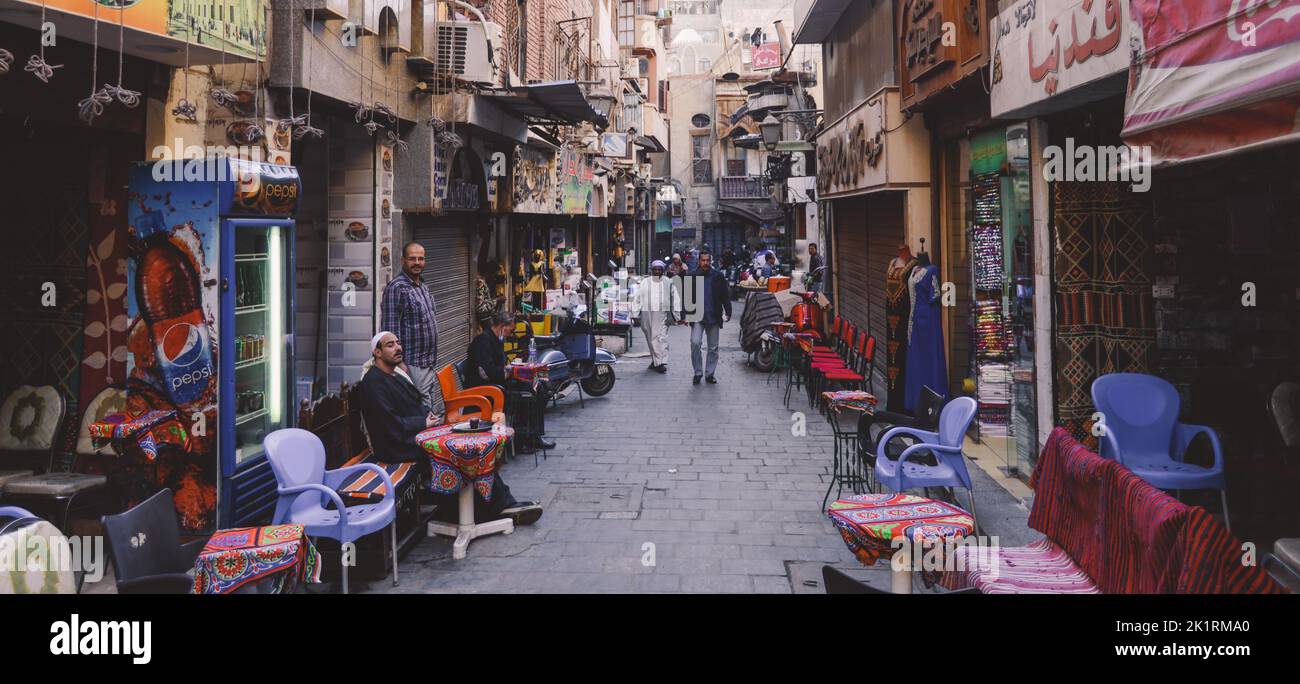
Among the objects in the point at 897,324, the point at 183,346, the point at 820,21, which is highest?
the point at 820,21

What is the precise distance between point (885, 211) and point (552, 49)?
7783 millimetres

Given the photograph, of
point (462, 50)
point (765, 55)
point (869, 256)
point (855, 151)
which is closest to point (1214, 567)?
point (462, 50)

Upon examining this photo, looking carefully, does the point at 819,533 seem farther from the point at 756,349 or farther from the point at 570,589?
the point at 756,349

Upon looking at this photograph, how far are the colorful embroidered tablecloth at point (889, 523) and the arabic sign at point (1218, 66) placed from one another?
2.26 meters

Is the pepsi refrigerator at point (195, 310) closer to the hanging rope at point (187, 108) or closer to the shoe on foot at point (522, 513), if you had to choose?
the hanging rope at point (187, 108)

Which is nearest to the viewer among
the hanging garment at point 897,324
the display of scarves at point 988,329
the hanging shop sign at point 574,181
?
the display of scarves at point 988,329

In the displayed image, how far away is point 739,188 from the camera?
163 ft

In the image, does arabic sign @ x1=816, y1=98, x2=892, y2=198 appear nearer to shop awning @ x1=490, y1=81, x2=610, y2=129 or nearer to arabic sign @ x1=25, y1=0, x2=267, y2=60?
shop awning @ x1=490, y1=81, x2=610, y2=129

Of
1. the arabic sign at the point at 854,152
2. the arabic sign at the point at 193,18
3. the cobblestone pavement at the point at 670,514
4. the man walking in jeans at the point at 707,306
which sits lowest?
the cobblestone pavement at the point at 670,514

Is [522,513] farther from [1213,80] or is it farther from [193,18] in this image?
[1213,80]

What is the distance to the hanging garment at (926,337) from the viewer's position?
1044cm

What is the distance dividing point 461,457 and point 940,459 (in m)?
3.59

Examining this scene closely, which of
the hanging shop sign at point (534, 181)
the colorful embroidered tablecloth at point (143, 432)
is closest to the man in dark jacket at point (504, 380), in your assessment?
the colorful embroidered tablecloth at point (143, 432)
